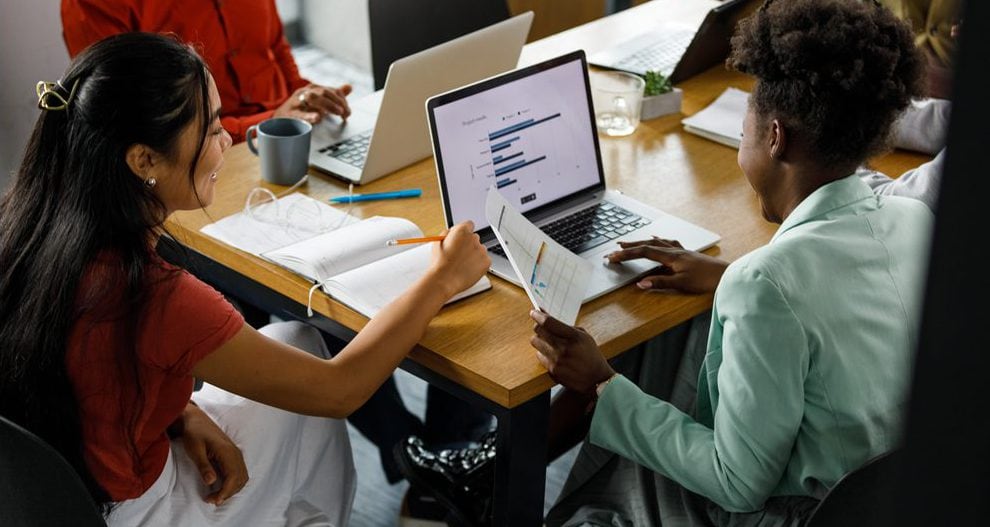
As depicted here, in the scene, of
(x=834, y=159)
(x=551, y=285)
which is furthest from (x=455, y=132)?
(x=834, y=159)

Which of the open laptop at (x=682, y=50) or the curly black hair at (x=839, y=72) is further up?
the curly black hair at (x=839, y=72)

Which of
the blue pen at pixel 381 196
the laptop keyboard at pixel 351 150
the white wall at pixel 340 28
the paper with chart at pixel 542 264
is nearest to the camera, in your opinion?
the paper with chart at pixel 542 264

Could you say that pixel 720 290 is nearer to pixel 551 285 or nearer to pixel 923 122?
pixel 551 285

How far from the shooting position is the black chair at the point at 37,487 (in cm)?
110

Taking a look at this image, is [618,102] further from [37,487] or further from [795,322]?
[37,487]

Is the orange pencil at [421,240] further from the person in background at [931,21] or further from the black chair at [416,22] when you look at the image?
the person in background at [931,21]

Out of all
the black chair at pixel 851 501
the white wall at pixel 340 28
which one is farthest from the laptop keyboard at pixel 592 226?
the white wall at pixel 340 28

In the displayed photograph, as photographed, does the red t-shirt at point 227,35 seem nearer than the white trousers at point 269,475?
No

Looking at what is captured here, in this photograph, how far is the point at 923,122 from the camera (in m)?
2.08

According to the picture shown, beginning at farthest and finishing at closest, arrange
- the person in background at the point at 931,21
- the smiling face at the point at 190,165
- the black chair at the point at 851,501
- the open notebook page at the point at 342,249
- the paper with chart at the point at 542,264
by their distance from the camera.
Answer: the person in background at the point at 931,21 < the open notebook page at the point at 342,249 < the paper with chart at the point at 542,264 < the smiling face at the point at 190,165 < the black chair at the point at 851,501

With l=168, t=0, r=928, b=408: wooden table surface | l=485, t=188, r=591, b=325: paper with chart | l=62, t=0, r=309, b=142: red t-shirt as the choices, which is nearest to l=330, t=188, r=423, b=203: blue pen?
l=168, t=0, r=928, b=408: wooden table surface

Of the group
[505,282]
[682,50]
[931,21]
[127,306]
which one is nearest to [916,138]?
[931,21]

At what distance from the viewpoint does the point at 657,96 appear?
7.40 ft

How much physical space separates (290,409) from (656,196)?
0.81m
